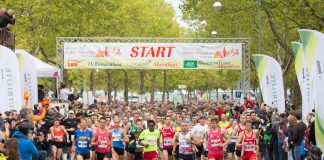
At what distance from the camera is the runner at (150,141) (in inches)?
900

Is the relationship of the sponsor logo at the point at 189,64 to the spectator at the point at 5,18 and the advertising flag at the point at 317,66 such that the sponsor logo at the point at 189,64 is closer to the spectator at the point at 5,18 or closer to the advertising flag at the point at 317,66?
the spectator at the point at 5,18

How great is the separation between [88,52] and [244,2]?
9.54m

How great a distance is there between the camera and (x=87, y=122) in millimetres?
22531

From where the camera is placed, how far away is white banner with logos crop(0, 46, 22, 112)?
71.0 ft

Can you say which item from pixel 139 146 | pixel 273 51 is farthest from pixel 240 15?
pixel 139 146

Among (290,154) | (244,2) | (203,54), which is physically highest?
(244,2)

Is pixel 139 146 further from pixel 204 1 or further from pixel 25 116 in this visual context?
pixel 204 1

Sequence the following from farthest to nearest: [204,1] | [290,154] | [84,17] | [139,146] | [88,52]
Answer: [84,17] < [204,1] < [88,52] < [139,146] < [290,154]

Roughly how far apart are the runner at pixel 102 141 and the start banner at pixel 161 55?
50.8ft

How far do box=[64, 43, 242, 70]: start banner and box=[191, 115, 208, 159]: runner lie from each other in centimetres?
1498

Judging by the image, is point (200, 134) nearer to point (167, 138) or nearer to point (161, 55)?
point (167, 138)

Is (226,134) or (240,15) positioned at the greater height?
(240,15)

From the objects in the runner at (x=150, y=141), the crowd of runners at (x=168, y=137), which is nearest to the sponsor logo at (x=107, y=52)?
the crowd of runners at (x=168, y=137)

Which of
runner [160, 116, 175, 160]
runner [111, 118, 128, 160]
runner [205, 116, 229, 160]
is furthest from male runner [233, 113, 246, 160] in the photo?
runner [111, 118, 128, 160]
